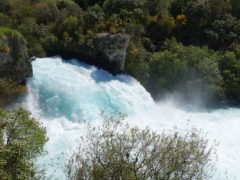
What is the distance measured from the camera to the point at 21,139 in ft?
67.6

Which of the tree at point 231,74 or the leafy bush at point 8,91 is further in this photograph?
the tree at point 231,74

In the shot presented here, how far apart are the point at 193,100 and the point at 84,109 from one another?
1198 cm

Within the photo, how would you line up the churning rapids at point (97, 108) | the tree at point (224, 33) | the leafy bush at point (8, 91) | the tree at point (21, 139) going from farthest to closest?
the tree at point (224, 33)
the leafy bush at point (8, 91)
the churning rapids at point (97, 108)
the tree at point (21, 139)

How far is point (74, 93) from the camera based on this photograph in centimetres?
3888

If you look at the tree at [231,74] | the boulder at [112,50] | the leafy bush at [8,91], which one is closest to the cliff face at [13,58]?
the leafy bush at [8,91]

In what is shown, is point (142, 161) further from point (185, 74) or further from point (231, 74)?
point (231, 74)

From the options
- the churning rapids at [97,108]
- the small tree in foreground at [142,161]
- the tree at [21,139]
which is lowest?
the churning rapids at [97,108]

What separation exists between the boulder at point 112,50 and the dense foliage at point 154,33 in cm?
73

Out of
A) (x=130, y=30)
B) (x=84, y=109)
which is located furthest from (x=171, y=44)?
(x=84, y=109)

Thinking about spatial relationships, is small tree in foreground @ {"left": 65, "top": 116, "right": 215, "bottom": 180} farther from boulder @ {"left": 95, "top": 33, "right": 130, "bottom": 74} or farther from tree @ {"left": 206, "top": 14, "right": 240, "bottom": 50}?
tree @ {"left": 206, "top": 14, "right": 240, "bottom": 50}

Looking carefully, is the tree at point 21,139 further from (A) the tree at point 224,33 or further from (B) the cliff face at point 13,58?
(A) the tree at point 224,33

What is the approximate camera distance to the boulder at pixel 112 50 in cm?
4369

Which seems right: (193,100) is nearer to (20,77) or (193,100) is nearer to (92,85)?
(92,85)

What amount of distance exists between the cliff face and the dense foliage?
3.60 m
